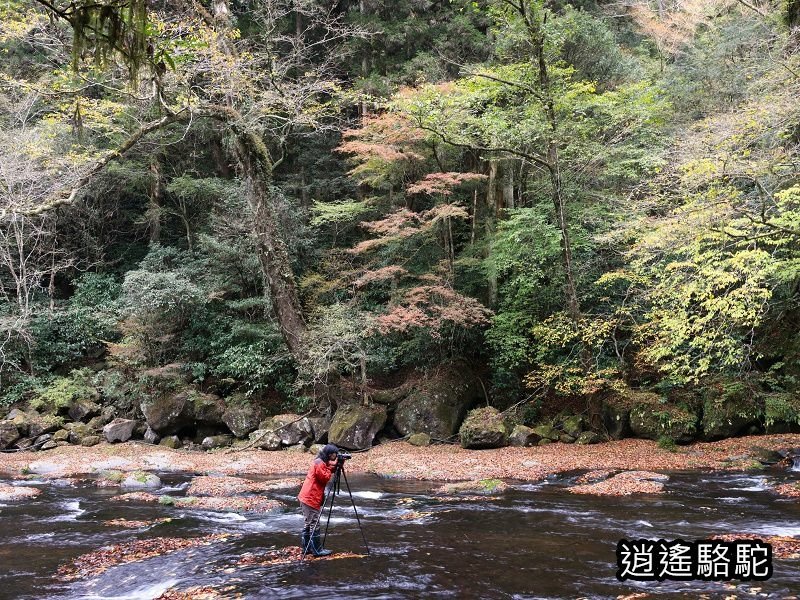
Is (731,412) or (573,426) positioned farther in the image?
(573,426)

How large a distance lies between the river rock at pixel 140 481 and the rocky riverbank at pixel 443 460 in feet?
4.79

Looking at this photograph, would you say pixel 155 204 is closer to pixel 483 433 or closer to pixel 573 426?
pixel 483 433

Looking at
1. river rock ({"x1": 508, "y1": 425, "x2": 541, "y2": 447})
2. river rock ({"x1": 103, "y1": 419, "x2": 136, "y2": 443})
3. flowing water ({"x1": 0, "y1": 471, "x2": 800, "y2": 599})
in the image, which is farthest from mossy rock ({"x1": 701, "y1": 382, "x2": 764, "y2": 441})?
river rock ({"x1": 103, "y1": 419, "x2": 136, "y2": 443})

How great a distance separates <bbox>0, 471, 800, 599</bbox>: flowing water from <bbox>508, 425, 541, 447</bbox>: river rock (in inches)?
158

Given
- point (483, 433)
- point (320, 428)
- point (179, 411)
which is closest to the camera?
point (483, 433)

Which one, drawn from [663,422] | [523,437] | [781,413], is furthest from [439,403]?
[781,413]

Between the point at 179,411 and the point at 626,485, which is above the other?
the point at 179,411

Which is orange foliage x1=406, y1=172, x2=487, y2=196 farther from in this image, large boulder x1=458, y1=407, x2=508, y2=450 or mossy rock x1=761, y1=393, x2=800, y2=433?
mossy rock x1=761, y1=393, x2=800, y2=433

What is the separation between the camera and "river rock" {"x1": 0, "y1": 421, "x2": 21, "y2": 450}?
670 inches

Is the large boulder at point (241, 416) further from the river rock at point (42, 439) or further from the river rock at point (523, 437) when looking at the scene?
the river rock at point (523, 437)

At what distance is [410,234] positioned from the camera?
1655 cm

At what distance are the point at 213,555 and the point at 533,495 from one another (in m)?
5.93

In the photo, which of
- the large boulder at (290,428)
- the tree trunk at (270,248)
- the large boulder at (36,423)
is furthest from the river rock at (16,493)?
the tree trunk at (270,248)

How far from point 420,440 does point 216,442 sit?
262 inches
